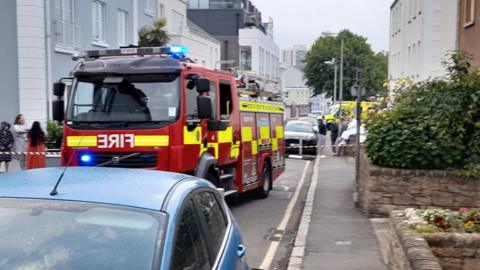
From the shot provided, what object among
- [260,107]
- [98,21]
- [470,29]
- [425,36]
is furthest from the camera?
[425,36]

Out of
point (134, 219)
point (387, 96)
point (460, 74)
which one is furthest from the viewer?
point (387, 96)

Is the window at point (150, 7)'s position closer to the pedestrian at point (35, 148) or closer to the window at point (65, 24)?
the window at point (65, 24)

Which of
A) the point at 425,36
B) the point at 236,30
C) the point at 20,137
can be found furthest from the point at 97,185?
the point at 236,30

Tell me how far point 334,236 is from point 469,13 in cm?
1135

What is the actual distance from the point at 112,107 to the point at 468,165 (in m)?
5.96

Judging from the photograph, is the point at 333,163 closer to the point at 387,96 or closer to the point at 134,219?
the point at 387,96

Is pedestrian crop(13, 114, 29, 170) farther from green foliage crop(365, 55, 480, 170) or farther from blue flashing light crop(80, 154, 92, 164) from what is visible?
green foliage crop(365, 55, 480, 170)

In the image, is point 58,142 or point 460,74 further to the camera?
point 58,142

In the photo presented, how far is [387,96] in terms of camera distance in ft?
46.1

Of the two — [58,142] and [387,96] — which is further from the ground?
[387,96]

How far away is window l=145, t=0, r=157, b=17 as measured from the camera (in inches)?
1113

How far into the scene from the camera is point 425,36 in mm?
28047

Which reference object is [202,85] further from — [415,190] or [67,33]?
[67,33]

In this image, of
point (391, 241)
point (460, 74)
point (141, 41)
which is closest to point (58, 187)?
point (391, 241)
